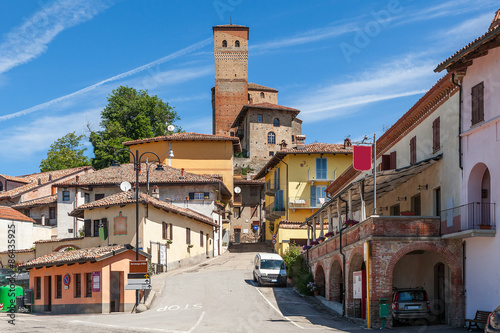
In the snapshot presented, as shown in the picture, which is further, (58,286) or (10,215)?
(10,215)

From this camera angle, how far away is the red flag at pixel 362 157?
28609 mm

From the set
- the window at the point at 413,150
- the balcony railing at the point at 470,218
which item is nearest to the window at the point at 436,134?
the window at the point at 413,150

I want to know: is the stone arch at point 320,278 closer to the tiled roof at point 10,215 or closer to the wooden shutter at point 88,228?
the wooden shutter at point 88,228

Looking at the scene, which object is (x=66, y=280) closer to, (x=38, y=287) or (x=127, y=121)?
(x=38, y=287)

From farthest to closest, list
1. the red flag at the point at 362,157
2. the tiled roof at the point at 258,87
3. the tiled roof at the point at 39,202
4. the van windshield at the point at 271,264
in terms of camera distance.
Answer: the tiled roof at the point at 258,87 < the tiled roof at the point at 39,202 < the van windshield at the point at 271,264 < the red flag at the point at 362,157

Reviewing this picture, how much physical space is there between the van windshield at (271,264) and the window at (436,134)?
15.1 m

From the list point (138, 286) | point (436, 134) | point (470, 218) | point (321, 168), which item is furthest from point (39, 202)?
point (470, 218)

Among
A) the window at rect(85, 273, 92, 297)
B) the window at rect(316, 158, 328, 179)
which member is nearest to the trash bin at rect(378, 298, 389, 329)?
the window at rect(85, 273, 92, 297)

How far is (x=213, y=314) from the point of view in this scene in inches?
1133

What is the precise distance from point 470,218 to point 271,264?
18087 mm

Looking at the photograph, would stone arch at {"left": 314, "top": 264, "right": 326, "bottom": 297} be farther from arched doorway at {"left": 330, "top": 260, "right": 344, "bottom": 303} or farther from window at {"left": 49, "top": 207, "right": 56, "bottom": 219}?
window at {"left": 49, "top": 207, "right": 56, "bottom": 219}

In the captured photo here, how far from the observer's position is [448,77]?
84.6ft

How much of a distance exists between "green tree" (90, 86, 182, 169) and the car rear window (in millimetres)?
61320

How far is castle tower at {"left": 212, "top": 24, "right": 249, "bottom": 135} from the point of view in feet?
408
